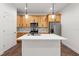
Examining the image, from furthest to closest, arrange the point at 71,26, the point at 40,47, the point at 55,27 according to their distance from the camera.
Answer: the point at 55,27
the point at 71,26
the point at 40,47

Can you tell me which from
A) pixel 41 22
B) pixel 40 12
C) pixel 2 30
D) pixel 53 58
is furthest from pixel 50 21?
pixel 53 58

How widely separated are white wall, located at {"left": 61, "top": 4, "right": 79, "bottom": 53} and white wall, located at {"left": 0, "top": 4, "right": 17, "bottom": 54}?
2.26 metres

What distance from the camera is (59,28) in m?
5.00

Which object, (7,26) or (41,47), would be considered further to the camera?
(7,26)

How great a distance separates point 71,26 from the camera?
4.67 meters

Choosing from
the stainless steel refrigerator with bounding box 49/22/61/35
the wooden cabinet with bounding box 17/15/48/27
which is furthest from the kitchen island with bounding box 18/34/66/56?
the wooden cabinet with bounding box 17/15/48/27

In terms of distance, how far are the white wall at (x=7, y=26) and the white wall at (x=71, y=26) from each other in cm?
226

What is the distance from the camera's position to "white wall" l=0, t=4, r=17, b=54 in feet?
14.0

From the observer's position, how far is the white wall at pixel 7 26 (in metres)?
4.25

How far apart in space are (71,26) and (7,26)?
Answer: 257cm

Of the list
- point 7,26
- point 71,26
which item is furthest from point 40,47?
point 7,26

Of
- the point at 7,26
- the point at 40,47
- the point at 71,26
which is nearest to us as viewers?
the point at 40,47

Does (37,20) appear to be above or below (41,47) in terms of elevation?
above

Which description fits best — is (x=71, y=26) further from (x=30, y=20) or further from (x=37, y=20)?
(x=30, y=20)
